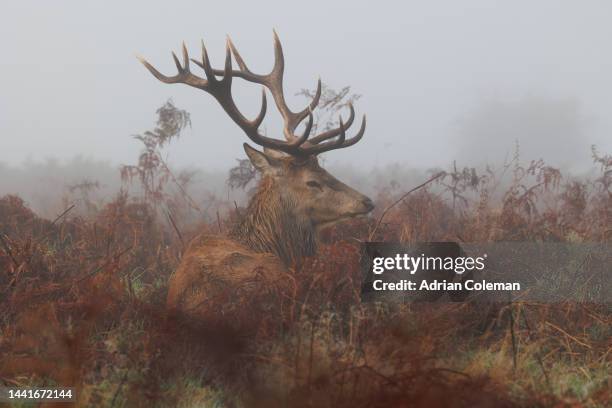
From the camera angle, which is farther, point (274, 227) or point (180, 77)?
point (180, 77)

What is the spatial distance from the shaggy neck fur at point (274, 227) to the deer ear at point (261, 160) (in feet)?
0.35

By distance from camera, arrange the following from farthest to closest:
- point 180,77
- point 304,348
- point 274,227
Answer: point 180,77
point 274,227
point 304,348

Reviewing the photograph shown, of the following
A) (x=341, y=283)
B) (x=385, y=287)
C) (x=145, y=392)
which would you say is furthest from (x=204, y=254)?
(x=145, y=392)

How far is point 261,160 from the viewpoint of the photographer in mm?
5504

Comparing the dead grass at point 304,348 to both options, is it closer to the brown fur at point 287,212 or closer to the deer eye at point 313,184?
the brown fur at point 287,212

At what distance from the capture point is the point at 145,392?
9.91 feet

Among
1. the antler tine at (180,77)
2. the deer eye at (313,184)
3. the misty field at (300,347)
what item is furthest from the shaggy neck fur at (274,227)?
the antler tine at (180,77)

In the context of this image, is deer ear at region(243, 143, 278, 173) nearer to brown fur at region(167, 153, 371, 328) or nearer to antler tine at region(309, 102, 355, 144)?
brown fur at region(167, 153, 371, 328)

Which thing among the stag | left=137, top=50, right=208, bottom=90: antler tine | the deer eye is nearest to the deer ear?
the stag

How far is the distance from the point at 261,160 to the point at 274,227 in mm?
661

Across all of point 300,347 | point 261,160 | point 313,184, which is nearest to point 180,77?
point 261,160

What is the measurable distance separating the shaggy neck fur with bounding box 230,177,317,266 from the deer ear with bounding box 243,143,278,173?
107mm

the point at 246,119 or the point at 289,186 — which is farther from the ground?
the point at 246,119

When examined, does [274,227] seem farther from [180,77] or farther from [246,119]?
[180,77]
